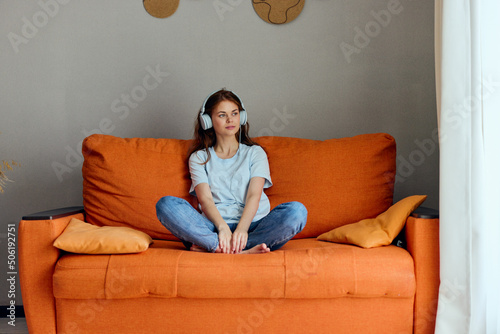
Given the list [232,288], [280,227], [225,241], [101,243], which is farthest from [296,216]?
[101,243]

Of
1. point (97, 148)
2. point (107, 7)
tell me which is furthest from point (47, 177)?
point (107, 7)

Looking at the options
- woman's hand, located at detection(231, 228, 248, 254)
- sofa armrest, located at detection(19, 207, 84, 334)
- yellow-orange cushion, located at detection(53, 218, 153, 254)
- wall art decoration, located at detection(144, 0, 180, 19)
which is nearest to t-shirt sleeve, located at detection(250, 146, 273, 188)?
woman's hand, located at detection(231, 228, 248, 254)

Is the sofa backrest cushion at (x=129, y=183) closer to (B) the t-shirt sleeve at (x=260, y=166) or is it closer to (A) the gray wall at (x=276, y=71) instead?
(B) the t-shirt sleeve at (x=260, y=166)

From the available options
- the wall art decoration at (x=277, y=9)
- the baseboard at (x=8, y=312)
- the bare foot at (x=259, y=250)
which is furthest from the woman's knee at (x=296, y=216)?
the baseboard at (x=8, y=312)

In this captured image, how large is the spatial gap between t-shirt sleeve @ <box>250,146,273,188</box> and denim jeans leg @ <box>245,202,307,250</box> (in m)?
0.27

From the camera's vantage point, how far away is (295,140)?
8.16ft

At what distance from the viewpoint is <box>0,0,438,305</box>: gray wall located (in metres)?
2.79

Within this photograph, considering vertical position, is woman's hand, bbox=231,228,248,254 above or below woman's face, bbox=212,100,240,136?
below

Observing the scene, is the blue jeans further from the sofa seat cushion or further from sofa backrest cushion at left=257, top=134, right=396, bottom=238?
sofa backrest cushion at left=257, top=134, right=396, bottom=238

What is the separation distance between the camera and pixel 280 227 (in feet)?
6.40

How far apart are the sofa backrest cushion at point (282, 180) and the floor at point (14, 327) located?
69cm

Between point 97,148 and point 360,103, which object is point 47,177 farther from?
point 360,103

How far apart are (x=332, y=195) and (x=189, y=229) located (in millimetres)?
770

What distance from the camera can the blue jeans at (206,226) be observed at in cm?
193
